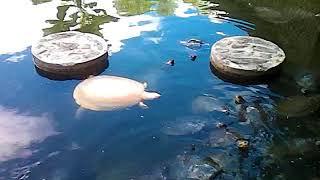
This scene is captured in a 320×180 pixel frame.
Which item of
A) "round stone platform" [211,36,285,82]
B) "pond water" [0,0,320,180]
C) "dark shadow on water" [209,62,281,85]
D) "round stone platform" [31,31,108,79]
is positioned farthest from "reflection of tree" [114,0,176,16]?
"dark shadow on water" [209,62,281,85]

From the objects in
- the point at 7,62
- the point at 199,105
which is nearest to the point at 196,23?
the point at 199,105

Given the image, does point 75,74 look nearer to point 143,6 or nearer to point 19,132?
point 19,132

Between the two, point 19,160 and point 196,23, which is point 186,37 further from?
point 19,160

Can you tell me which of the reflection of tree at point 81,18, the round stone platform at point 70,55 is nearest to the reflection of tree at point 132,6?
the reflection of tree at point 81,18

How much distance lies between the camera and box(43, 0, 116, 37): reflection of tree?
7.14 meters

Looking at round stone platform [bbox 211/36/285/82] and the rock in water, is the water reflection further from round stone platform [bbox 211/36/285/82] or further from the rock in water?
round stone platform [bbox 211/36/285/82]

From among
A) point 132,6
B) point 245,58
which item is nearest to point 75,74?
point 245,58

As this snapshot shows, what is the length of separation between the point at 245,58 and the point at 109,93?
201 centimetres

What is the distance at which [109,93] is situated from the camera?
5164 millimetres

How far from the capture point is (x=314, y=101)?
17.2 ft

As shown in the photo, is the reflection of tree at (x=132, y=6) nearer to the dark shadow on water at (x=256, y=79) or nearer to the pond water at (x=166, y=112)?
the pond water at (x=166, y=112)

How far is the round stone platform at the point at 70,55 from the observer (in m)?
5.72

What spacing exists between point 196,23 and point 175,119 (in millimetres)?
2893

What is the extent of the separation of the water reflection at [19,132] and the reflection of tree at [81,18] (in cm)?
237
